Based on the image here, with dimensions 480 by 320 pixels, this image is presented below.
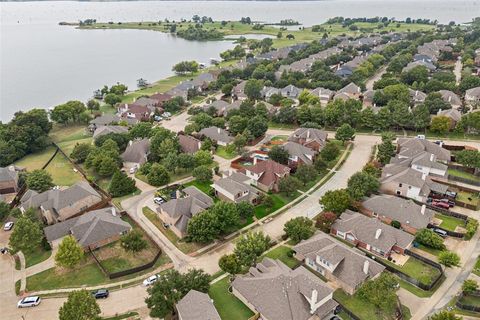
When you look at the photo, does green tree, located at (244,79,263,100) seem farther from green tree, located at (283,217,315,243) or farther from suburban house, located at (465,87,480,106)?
green tree, located at (283,217,315,243)

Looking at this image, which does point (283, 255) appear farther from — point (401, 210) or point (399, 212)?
point (401, 210)

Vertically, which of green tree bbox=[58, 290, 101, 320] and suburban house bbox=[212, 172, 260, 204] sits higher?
green tree bbox=[58, 290, 101, 320]

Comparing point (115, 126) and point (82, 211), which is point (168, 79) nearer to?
point (115, 126)

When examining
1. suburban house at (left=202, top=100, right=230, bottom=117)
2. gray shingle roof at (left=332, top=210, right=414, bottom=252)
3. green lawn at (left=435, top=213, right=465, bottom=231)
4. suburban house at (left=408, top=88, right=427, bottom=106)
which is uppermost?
suburban house at (left=408, top=88, right=427, bottom=106)

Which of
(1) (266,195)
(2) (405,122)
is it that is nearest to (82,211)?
(1) (266,195)

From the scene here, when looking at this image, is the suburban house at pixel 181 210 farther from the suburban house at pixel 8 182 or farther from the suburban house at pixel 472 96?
the suburban house at pixel 472 96

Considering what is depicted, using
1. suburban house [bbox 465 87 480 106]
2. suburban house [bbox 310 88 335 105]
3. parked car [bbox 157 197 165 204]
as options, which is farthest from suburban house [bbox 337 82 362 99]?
parked car [bbox 157 197 165 204]

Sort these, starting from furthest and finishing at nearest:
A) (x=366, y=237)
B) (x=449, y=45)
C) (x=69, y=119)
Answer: (x=449, y=45) → (x=69, y=119) → (x=366, y=237)

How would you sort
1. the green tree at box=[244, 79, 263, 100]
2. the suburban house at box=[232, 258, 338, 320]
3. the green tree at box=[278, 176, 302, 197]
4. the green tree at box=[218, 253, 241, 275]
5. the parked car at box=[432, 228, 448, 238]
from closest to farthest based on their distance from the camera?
the suburban house at box=[232, 258, 338, 320], the green tree at box=[218, 253, 241, 275], the parked car at box=[432, 228, 448, 238], the green tree at box=[278, 176, 302, 197], the green tree at box=[244, 79, 263, 100]
